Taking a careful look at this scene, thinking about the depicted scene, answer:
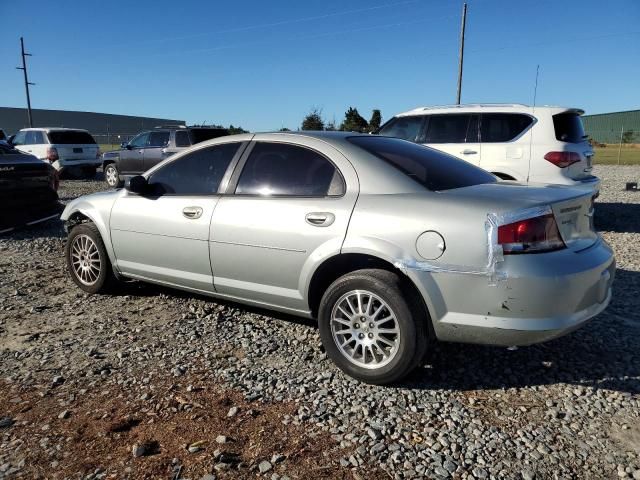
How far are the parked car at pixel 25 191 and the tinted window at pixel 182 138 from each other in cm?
585

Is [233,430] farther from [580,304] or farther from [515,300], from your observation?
[580,304]

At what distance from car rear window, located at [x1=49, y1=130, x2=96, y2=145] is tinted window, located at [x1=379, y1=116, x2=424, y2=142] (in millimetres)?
11818

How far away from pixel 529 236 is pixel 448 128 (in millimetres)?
6322

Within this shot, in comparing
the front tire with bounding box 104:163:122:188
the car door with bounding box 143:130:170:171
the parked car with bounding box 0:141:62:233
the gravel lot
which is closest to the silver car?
the gravel lot

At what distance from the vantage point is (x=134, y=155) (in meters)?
15.0

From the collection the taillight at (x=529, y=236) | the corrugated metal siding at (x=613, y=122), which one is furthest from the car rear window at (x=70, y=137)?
the corrugated metal siding at (x=613, y=122)

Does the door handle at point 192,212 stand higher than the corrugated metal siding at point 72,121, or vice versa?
the corrugated metal siding at point 72,121

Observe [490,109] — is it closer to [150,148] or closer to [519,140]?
[519,140]

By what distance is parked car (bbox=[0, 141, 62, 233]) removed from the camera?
730 centimetres

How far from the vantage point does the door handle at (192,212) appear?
3951 millimetres

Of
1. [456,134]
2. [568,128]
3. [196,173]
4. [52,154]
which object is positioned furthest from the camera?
[52,154]

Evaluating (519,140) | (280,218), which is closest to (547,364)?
(280,218)

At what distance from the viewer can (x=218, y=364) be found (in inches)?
137

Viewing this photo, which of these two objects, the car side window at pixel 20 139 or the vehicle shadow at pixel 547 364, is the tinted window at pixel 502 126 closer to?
the vehicle shadow at pixel 547 364
